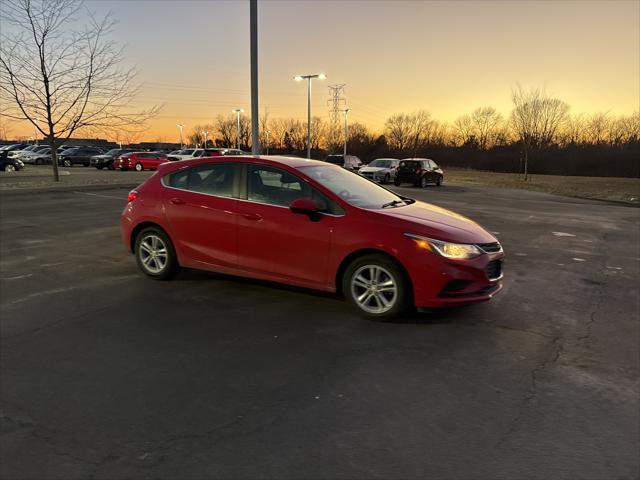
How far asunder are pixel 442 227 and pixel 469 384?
1.77 meters

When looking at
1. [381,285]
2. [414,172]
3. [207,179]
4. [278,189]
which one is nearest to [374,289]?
[381,285]

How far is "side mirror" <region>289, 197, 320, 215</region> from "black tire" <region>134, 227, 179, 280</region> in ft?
6.50

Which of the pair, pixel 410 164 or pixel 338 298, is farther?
pixel 410 164

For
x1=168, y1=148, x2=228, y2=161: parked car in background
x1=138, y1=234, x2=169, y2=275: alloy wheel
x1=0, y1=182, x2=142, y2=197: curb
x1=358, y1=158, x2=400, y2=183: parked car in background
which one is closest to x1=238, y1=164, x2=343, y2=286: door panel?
x1=138, y1=234, x2=169, y2=275: alloy wheel

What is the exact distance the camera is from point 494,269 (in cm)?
496

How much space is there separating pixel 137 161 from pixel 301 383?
3960 centimetres

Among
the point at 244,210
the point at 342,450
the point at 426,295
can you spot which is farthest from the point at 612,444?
the point at 244,210

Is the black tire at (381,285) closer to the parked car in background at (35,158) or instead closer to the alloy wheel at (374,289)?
the alloy wheel at (374,289)

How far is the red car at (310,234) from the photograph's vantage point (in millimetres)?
4703

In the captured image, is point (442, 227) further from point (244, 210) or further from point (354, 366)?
point (244, 210)

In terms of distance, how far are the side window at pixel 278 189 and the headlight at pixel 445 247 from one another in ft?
2.95

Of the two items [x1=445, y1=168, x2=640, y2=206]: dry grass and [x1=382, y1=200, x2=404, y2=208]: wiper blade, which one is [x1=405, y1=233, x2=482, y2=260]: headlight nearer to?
[x1=382, y1=200, x2=404, y2=208]: wiper blade

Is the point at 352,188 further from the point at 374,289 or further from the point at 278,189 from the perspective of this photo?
the point at 374,289

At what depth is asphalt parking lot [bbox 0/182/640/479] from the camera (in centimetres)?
269
